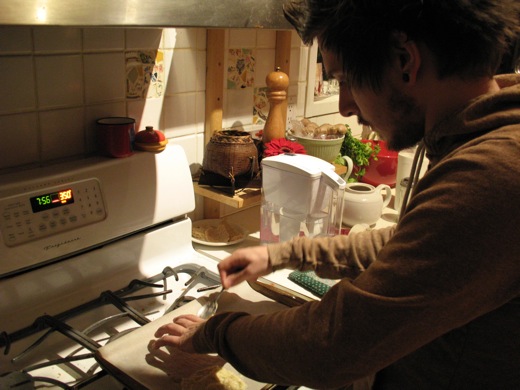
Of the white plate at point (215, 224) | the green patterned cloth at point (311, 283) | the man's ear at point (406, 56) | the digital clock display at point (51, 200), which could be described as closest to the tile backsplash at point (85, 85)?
the digital clock display at point (51, 200)

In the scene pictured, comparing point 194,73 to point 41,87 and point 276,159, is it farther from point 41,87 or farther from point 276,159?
point 41,87

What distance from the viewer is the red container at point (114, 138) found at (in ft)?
3.76

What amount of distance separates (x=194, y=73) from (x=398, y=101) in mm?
776

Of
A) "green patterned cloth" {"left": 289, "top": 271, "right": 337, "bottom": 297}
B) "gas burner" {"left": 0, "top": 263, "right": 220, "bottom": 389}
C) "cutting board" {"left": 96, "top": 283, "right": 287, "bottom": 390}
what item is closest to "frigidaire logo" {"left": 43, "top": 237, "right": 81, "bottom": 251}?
"gas burner" {"left": 0, "top": 263, "right": 220, "bottom": 389}

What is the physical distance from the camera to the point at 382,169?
1.91 meters

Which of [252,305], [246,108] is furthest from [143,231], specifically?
[246,108]

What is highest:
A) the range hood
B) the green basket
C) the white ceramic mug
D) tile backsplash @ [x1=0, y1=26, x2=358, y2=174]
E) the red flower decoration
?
the range hood

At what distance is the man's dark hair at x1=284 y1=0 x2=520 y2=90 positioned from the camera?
2.11ft

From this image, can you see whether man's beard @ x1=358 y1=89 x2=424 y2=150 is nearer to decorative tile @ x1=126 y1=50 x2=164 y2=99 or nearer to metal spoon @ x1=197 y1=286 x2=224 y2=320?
metal spoon @ x1=197 y1=286 x2=224 y2=320

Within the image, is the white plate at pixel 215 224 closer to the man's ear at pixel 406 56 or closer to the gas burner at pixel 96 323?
the gas burner at pixel 96 323

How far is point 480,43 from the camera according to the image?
66 cm

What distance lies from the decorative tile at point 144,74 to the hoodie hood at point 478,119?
0.75 metres

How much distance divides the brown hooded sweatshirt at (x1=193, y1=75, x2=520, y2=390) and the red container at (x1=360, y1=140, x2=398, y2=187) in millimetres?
1122

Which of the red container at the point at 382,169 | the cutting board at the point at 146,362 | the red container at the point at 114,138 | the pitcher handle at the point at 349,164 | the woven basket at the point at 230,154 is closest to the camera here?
the cutting board at the point at 146,362
